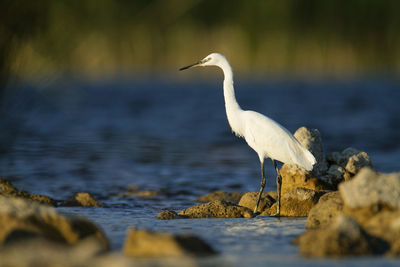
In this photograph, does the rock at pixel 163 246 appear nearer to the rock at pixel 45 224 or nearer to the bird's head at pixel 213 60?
the rock at pixel 45 224

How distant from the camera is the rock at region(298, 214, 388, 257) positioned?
490 cm

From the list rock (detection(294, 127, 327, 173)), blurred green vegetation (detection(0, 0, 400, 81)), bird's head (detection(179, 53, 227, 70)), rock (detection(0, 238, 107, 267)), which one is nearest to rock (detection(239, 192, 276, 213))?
rock (detection(294, 127, 327, 173))

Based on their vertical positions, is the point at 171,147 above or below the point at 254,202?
above

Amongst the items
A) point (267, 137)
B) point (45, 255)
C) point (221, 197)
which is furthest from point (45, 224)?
point (221, 197)

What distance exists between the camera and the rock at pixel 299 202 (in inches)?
291

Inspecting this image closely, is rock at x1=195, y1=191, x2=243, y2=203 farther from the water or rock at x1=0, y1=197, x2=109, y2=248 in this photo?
rock at x1=0, y1=197, x2=109, y2=248

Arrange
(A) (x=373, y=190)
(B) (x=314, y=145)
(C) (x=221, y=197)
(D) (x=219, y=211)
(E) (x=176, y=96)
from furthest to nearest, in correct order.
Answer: (E) (x=176, y=96)
(C) (x=221, y=197)
(B) (x=314, y=145)
(D) (x=219, y=211)
(A) (x=373, y=190)

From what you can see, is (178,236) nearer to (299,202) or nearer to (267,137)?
(299,202)

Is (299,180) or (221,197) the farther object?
(221,197)

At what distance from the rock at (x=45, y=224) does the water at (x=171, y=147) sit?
18.3 inches

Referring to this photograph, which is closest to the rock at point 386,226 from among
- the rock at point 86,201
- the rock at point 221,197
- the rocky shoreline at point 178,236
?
the rocky shoreline at point 178,236

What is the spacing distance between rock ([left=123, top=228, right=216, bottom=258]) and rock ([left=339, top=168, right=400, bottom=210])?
55.9 inches

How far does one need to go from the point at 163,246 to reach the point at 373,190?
6.40ft

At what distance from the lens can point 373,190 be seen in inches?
216
